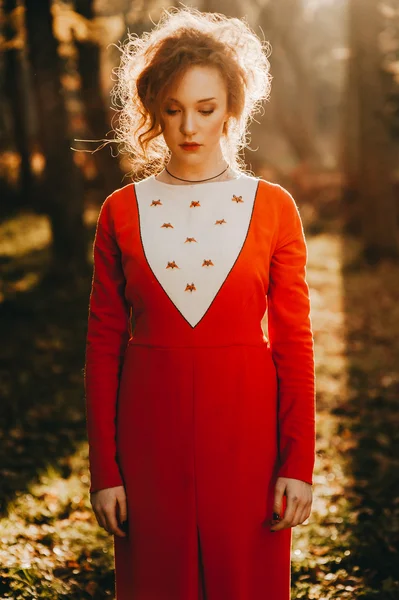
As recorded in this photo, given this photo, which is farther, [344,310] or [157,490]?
[344,310]

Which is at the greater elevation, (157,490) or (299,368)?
(299,368)

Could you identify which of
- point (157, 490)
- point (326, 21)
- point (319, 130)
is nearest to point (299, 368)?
point (157, 490)

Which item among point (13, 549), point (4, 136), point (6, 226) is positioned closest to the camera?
point (13, 549)

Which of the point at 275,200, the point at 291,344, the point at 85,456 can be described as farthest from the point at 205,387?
the point at 85,456

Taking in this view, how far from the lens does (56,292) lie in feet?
34.7

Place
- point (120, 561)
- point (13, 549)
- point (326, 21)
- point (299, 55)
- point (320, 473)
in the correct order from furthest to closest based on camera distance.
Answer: point (326, 21)
point (299, 55)
point (320, 473)
point (13, 549)
point (120, 561)

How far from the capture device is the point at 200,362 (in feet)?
7.04

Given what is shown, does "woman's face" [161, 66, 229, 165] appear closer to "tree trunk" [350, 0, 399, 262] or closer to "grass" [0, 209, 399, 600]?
"grass" [0, 209, 399, 600]

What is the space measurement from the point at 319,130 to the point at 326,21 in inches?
490

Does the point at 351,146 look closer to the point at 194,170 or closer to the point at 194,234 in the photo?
the point at 194,170

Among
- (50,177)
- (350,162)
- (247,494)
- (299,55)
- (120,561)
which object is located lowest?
(120,561)

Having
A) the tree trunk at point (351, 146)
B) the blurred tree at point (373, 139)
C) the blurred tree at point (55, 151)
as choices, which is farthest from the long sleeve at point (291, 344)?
the tree trunk at point (351, 146)

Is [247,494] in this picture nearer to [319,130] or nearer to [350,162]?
[350,162]

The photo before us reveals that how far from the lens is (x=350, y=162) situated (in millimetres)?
19766
